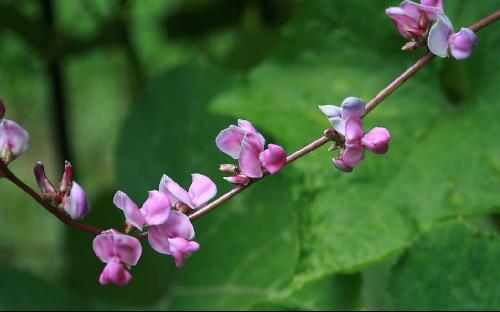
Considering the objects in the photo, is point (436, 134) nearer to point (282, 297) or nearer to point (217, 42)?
point (282, 297)

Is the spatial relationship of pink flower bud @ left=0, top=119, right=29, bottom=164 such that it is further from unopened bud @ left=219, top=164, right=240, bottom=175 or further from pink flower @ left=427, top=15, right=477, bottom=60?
pink flower @ left=427, top=15, right=477, bottom=60

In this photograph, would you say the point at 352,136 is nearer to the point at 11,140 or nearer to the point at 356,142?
the point at 356,142

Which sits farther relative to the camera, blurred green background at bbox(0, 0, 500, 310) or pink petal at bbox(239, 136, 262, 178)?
blurred green background at bbox(0, 0, 500, 310)

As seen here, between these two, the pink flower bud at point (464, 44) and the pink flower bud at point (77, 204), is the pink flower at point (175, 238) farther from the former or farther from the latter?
the pink flower bud at point (464, 44)

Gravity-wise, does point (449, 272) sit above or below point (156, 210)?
below

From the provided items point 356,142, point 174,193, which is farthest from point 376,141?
point 174,193

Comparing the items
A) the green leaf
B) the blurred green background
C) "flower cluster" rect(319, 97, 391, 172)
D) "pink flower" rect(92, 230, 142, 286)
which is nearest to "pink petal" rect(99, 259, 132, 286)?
"pink flower" rect(92, 230, 142, 286)

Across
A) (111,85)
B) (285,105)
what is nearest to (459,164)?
(285,105)
